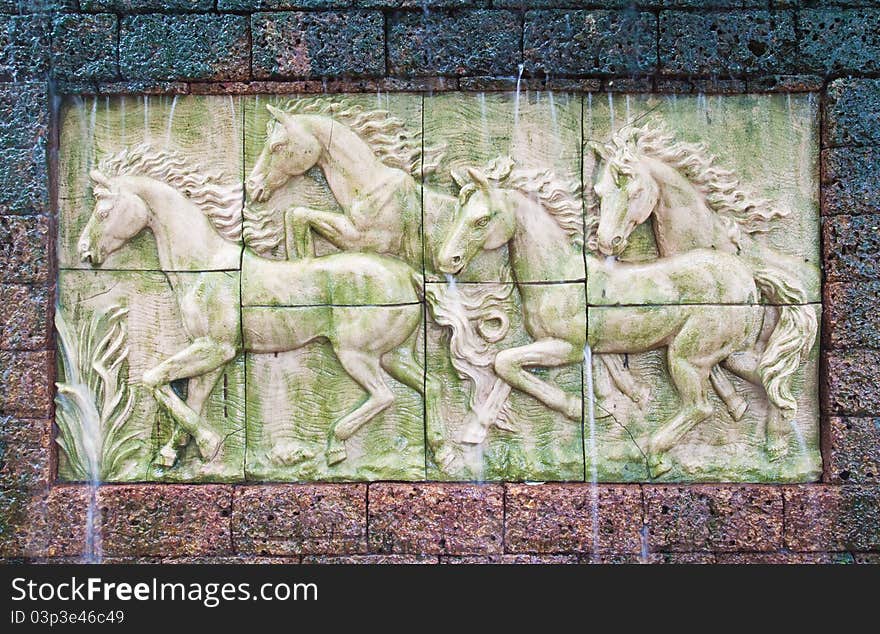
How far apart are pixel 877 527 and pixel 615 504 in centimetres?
137

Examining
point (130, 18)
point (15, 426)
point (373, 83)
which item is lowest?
point (15, 426)

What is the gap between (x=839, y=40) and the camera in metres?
5.32

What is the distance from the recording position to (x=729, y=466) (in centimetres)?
542

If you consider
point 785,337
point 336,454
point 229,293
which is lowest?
point 336,454

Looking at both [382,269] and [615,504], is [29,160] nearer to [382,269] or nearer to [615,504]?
[382,269]

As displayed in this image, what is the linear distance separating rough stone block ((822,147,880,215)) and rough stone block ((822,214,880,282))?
0.17 feet

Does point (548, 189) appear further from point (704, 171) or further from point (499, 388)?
point (499, 388)

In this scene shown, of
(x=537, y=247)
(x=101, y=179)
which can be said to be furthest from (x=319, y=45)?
(x=537, y=247)

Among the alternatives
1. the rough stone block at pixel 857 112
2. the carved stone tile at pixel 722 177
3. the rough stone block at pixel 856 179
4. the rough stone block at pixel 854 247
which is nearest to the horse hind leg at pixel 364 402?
the carved stone tile at pixel 722 177

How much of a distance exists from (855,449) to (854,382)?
350 millimetres

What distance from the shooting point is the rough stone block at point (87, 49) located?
17.6 ft

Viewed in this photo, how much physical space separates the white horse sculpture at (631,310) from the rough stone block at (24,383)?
218cm

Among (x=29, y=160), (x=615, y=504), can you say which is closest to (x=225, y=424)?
(x=29, y=160)

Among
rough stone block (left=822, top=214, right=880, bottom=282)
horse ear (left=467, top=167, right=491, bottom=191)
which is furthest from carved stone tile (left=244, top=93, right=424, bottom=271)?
rough stone block (left=822, top=214, right=880, bottom=282)
